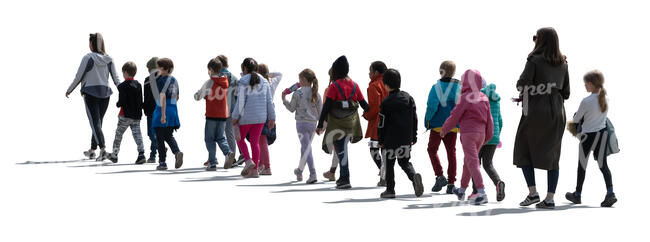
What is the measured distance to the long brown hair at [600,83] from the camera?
42.6 feet

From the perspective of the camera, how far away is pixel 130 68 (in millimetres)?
18547

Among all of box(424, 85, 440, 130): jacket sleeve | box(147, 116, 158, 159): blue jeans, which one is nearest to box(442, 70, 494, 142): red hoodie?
box(424, 85, 440, 130): jacket sleeve

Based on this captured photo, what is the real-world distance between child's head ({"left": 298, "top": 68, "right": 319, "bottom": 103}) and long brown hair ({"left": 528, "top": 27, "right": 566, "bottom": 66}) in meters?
4.30

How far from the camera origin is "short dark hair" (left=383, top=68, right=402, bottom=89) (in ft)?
44.9

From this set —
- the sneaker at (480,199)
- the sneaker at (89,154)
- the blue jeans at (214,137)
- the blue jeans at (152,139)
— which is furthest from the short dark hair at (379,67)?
the sneaker at (89,154)

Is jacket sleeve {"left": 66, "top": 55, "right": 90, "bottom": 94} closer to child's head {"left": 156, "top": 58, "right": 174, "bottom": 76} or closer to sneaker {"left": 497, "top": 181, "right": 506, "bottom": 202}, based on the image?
child's head {"left": 156, "top": 58, "right": 174, "bottom": 76}

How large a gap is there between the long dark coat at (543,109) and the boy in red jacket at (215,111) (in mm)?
6296

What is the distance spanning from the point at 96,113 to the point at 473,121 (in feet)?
30.9

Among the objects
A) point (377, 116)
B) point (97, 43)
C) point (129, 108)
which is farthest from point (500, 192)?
point (97, 43)

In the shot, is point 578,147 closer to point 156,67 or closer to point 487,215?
point 487,215

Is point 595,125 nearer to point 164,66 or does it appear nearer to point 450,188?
point 450,188

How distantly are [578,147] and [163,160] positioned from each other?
809 cm

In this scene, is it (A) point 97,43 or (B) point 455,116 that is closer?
(B) point 455,116

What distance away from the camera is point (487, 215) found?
478 inches
